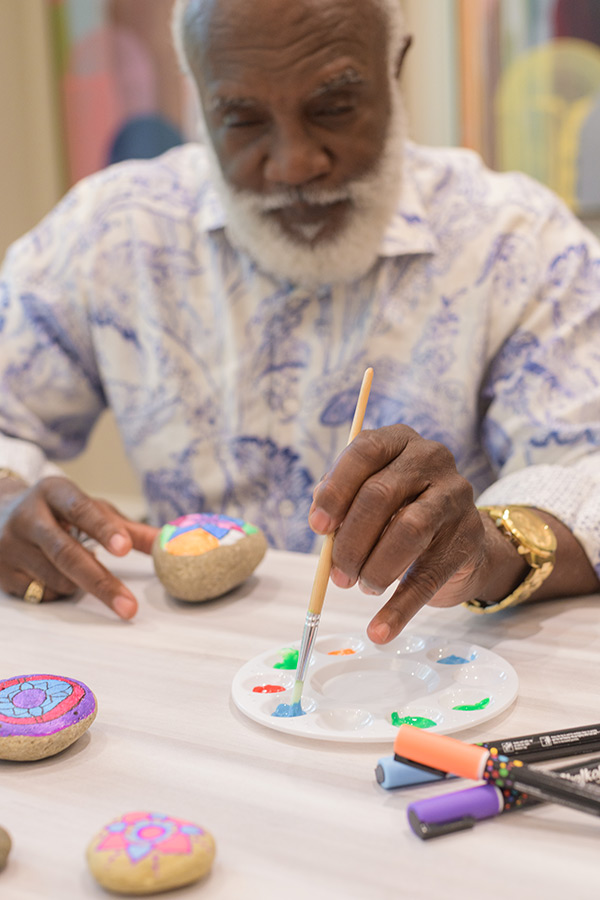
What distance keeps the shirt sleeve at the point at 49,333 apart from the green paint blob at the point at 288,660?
870 mm

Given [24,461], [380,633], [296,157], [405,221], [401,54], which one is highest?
[401,54]

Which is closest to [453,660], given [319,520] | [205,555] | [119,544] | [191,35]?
[319,520]

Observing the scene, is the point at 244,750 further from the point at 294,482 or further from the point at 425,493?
the point at 294,482

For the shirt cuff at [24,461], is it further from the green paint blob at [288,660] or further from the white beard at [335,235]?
the green paint blob at [288,660]

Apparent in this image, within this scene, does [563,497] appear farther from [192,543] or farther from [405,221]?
[405,221]

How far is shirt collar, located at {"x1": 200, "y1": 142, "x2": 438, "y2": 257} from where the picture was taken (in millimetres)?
1464

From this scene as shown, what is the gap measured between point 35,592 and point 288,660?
1.22ft

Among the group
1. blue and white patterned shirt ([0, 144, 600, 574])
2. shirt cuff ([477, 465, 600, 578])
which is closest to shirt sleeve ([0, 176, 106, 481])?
blue and white patterned shirt ([0, 144, 600, 574])

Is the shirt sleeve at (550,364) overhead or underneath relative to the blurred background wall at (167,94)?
underneath

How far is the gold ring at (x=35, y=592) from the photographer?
101 cm

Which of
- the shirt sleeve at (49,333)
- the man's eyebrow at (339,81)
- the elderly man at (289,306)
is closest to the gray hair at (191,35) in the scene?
the elderly man at (289,306)

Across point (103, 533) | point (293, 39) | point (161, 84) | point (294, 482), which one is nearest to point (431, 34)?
point (161, 84)

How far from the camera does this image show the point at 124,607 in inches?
36.9

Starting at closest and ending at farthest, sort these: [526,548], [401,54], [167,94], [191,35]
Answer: [526,548] → [191,35] → [401,54] → [167,94]
